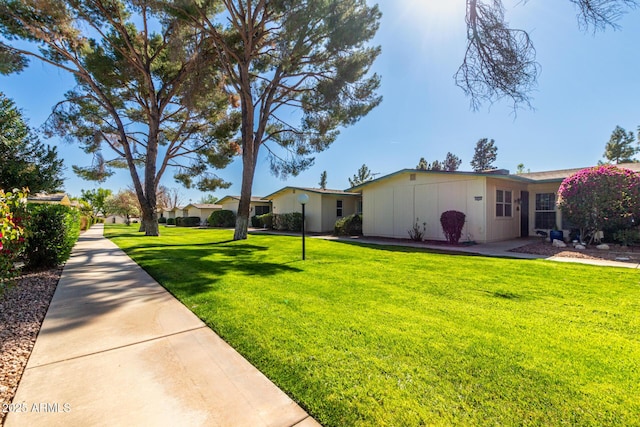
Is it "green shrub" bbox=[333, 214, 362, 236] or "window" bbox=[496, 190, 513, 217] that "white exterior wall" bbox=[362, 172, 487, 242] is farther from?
"window" bbox=[496, 190, 513, 217]

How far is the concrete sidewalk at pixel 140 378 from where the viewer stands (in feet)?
5.74

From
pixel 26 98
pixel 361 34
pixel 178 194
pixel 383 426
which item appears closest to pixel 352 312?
pixel 383 426

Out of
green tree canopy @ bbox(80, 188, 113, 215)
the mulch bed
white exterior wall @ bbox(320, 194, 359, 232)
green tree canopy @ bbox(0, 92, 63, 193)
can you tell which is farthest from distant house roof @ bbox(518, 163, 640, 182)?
green tree canopy @ bbox(80, 188, 113, 215)

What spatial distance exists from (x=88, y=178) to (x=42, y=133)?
475 centimetres

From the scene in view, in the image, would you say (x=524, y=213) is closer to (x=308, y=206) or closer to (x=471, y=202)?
(x=471, y=202)

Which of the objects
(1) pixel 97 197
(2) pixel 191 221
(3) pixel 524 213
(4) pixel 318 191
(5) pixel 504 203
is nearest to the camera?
(5) pixel 504 203

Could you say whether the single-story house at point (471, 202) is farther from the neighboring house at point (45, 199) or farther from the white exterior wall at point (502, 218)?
the neighboring house at point (45, 199)

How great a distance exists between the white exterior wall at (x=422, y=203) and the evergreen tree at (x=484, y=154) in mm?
31063

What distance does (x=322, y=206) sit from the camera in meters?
18.2

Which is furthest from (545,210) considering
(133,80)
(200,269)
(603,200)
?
(133,80)

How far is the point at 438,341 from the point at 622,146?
42.5m

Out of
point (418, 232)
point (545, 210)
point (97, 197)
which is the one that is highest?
point (97, 197)

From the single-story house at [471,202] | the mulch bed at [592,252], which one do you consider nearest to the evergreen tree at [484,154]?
the single-story house at [471,202]

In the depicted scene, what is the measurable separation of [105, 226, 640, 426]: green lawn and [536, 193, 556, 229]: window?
8071mm
